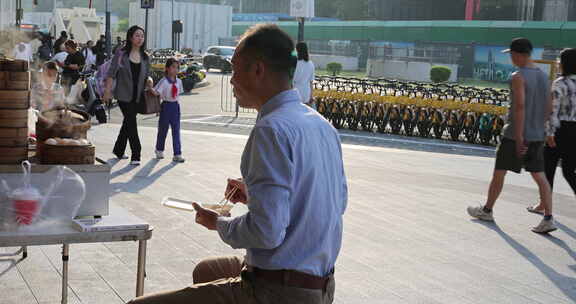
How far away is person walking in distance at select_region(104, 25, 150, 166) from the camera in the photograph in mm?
10125

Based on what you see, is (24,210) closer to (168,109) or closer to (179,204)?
(179,204)

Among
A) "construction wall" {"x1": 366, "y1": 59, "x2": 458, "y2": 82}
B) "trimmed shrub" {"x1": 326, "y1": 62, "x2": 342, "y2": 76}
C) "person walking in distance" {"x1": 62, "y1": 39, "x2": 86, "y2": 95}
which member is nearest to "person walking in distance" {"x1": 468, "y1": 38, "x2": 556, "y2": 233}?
"person walking in distance" {"x1": 62, "y1": 39, "x2": 86, "y2": 95}

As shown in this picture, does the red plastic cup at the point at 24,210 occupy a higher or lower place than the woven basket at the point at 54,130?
lower

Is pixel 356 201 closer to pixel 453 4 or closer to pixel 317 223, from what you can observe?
pixel 317 223

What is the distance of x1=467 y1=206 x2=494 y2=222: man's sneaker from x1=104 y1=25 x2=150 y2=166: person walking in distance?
14.4 ft

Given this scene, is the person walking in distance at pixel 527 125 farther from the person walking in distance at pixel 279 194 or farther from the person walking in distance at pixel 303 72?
the person walking in distance at pixel 279 194

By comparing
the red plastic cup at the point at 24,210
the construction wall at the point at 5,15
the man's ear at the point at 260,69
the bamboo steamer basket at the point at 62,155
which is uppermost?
the construction wall at the point at 5,15

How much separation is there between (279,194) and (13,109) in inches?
52.4

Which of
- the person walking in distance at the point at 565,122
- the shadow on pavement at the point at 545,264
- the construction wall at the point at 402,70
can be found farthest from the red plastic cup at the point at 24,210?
the construction wall at the point at 402,70

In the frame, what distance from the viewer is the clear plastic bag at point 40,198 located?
315 cm

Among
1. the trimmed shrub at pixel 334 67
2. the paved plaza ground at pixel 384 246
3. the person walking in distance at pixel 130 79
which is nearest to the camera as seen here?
the paved plaza ground at pixel 384 246

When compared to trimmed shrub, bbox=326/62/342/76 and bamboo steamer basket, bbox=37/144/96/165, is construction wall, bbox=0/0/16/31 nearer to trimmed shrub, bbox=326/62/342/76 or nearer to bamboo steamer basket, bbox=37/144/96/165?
bamboo steamer basket, bbox=37/144/96/165

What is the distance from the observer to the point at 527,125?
7.45 metres

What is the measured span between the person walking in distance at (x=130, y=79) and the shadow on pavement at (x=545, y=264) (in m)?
4.67
